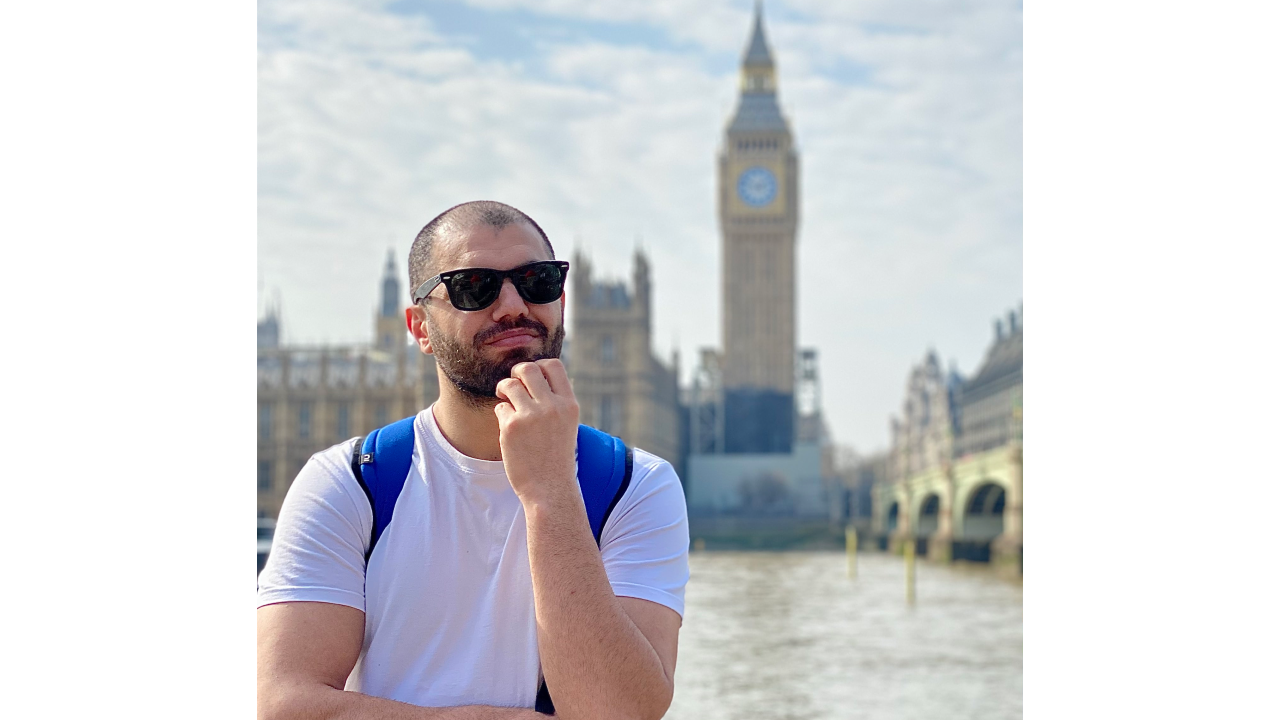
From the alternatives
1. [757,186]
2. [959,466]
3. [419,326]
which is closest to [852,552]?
[959,466]

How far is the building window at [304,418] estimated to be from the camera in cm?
4444

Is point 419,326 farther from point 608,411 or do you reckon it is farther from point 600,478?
point 608,411

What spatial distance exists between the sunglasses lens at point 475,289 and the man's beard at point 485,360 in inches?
1.2

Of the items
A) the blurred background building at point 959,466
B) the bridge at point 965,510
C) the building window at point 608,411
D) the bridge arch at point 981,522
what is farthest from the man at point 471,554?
the building window at point 608,411

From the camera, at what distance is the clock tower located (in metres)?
52.5

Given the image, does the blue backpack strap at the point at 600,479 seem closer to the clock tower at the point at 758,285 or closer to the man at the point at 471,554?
the man at the point at 471,554

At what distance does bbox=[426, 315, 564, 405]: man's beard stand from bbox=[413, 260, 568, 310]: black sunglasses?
0.03 metres

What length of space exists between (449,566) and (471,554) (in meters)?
0.03
